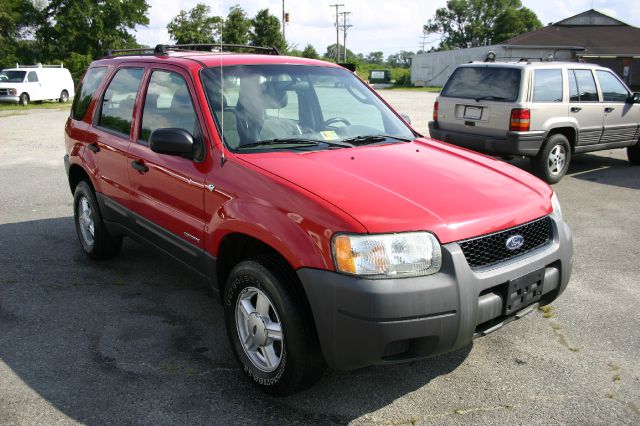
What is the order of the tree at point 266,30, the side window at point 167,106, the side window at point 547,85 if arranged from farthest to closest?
the tree at point 266,30 < the side window at point 547,85 < the side window at point 167,106

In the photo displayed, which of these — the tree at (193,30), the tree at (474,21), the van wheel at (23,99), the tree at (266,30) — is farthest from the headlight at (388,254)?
the tree at (474,21)

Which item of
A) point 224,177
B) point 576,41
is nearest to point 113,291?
point 224,177

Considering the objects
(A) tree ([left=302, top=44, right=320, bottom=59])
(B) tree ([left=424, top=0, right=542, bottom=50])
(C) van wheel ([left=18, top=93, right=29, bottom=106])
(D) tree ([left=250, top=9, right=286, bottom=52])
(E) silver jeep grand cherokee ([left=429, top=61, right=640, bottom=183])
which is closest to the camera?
(E) silver jeep grand cherokee ([left=429, top=61, right=640, bottom=183])

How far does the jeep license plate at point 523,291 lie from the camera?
2.90 m

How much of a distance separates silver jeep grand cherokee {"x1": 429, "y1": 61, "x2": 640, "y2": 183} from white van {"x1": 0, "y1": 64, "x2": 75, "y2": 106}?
24.2 m

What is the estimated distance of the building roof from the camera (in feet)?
128

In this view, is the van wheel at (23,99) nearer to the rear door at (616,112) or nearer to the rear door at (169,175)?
the rear door at (616,112)

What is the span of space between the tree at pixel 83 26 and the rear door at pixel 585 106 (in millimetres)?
45579

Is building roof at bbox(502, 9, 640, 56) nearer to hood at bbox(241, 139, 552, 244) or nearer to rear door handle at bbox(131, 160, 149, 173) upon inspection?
hood at bbox(241, 139, 552, 244)

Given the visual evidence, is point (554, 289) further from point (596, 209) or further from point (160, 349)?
point (596, 209)

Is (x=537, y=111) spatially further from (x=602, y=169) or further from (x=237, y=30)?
(x=237, y=30)

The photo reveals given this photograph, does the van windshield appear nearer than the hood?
No

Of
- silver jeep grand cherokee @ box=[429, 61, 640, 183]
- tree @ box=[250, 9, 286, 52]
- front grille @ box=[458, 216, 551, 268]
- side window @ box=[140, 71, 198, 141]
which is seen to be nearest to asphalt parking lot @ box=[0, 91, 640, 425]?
front grille @ box=[458, 216, 551, 268]

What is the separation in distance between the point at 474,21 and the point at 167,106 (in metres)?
101
